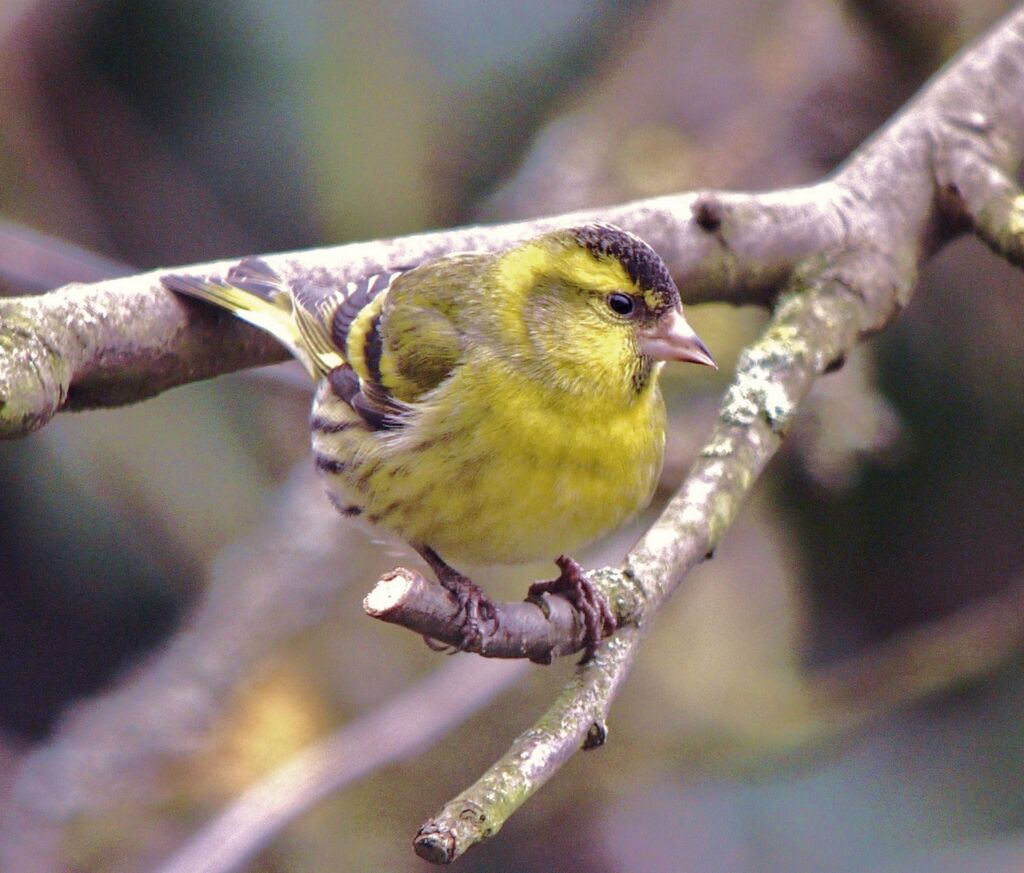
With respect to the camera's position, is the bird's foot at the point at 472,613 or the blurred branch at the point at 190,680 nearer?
the bird's foot at the point at 472,613

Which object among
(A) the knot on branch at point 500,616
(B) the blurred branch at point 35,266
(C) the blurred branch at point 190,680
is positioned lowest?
(C) the blurred branch at point 190,680

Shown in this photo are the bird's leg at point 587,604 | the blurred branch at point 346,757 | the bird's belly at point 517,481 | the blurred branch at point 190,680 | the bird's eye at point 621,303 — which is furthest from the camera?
the blurred branch at point 190,680

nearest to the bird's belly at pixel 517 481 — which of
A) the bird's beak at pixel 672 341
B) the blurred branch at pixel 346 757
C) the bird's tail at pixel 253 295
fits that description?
the bird's beak at pixel 672 341

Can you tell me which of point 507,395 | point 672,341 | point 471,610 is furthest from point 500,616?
point 672,341

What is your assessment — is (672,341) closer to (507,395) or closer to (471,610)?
(507,395)

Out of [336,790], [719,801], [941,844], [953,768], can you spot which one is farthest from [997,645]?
[336,790]

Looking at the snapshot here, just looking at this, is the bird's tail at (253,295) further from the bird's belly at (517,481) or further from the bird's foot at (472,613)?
the bird's foot at (472,613)
